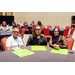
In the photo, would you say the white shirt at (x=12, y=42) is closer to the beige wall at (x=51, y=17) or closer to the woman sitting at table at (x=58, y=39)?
the woman sitting at table at (x=58, y=39)

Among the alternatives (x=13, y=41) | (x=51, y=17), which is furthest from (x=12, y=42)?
(x=51, y=17)

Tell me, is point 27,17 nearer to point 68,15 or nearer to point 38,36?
point 68,15

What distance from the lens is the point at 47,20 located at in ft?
50.8

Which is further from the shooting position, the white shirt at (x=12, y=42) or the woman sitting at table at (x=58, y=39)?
the woman sitting at table at (x=58, y=39)

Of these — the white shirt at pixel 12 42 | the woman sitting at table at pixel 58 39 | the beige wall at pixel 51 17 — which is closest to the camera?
the white shirt at pixel 12 42

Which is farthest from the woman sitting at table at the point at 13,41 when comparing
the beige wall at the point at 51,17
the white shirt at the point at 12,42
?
the beige wall at the point at 51,17

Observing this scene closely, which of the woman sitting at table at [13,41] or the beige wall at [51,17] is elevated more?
the beige wall at [51,17]

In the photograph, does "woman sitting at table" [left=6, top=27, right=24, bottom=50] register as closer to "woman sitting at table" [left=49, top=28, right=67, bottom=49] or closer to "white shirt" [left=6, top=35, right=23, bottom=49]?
"white shirt" [left=6, top=35, right=23, bottom=49]

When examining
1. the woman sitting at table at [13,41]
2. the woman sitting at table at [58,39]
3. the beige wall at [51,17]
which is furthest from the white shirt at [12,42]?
the beige wall at [51,17]

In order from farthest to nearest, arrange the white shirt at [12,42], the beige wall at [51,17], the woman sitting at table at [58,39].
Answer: the beige wall at [51,17] → the woman sitting at table at [58,39] → the white shirt at [12,42]

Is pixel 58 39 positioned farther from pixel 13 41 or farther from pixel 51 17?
pixel 51 17

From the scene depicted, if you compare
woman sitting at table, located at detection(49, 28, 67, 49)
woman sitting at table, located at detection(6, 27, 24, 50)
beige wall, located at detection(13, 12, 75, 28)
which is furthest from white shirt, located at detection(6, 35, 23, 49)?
beige wall, located at detection(13, 12, 75, 28)

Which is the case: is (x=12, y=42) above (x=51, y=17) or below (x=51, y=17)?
below

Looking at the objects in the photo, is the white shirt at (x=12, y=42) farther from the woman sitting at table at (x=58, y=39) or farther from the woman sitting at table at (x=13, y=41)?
the woman sitting at table at (x=58, y=39)
